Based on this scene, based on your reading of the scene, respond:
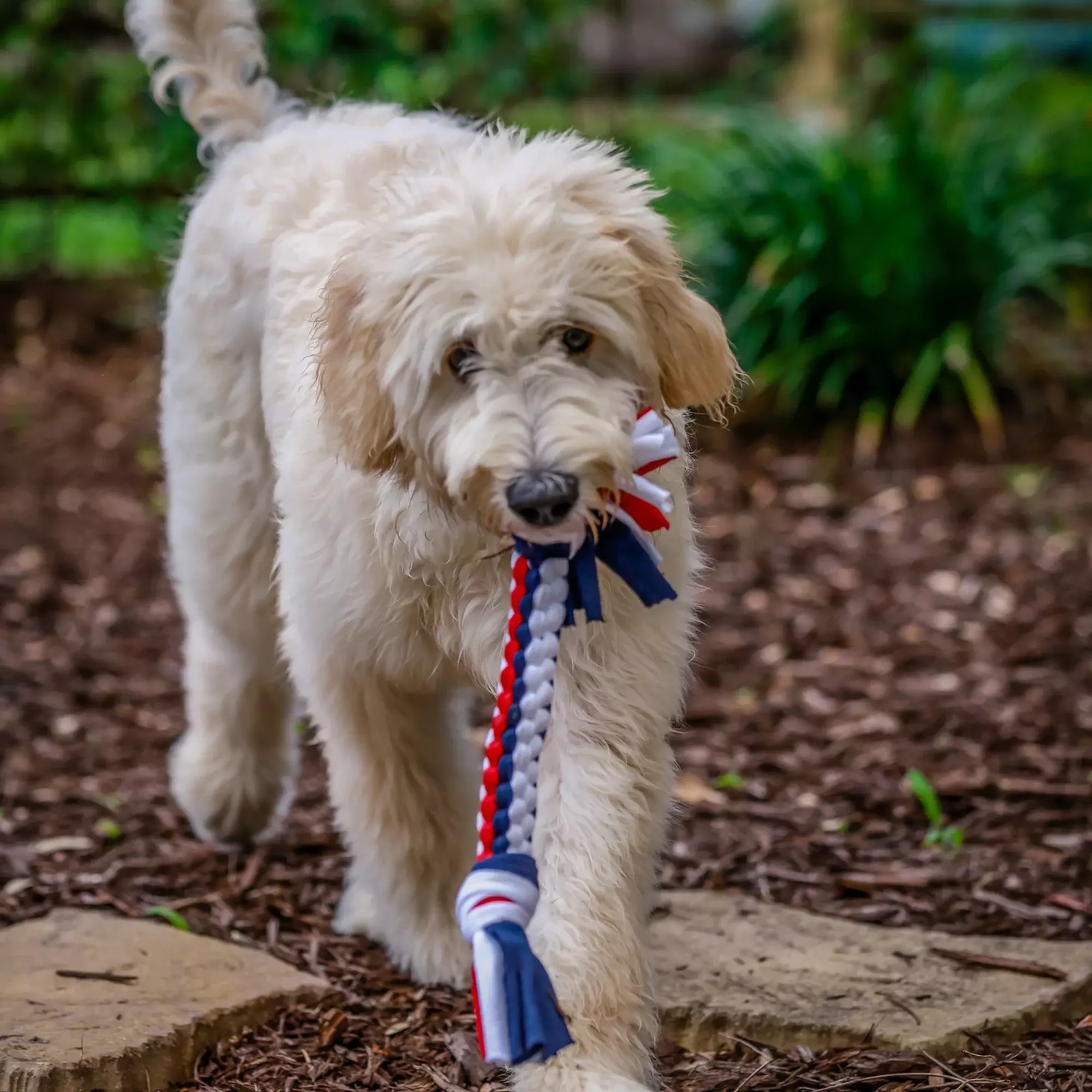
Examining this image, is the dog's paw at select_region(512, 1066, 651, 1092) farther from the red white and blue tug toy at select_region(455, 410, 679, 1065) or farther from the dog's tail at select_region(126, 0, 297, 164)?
the dog's tail at select_region(126, 0, 297, 164)

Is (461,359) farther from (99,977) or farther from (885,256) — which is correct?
(885,256)

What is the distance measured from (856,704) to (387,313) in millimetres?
3173

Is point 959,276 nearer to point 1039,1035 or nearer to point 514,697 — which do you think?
point 1039,1035

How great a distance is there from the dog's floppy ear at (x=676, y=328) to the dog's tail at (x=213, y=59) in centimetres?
191

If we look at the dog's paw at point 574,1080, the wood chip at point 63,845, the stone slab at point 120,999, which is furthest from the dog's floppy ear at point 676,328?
the wood chip at point 63,845

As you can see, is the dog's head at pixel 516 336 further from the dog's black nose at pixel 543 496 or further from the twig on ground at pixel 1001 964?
the twig on ground at pixel 1001 964

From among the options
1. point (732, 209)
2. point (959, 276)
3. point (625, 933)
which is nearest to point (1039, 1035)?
point (625, 933)

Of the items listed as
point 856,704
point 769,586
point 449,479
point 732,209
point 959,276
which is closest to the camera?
point 449,479

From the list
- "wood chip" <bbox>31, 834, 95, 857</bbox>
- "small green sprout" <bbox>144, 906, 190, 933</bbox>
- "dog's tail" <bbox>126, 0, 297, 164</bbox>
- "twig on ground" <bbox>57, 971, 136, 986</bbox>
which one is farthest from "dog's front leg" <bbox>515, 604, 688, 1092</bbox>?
"dog's tail" <bbox>126, 0, 297, 164</bbox>

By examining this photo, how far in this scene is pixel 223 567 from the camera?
164 inches

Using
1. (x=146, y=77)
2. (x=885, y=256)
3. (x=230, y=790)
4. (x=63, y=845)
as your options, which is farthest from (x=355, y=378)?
(x=146, y=77)

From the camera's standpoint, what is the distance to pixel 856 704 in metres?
5.51

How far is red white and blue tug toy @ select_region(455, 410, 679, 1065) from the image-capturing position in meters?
2.77

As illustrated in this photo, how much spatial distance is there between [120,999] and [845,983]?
5.00 feet
